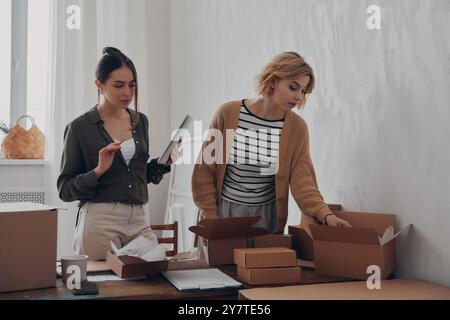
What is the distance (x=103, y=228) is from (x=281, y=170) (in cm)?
79

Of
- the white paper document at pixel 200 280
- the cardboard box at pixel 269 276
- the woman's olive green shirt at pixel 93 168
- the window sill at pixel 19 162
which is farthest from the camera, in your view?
the window sill at pixel 19 162

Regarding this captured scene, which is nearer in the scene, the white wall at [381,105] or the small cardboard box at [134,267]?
the small cardboard box at [134,267]

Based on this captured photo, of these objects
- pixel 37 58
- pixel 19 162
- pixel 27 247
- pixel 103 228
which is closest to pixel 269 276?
pixel 27 247

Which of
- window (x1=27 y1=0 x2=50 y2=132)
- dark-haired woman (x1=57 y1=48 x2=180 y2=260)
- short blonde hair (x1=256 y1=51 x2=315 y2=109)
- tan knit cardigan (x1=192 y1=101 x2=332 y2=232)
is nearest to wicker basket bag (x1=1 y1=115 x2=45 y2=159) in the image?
window (x1=27 y1=0 x2=50 y2=132)

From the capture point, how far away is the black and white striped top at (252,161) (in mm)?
2113

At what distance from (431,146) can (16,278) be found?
1293 mm

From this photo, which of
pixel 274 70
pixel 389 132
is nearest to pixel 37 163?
pixel 274 70

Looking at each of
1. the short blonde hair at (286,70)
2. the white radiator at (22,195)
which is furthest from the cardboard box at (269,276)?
the white radiator at (22,195)

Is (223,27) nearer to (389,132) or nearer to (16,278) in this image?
(389,132)

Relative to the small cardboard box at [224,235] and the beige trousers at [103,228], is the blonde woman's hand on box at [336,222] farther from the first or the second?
the beige trousers at [103,228]

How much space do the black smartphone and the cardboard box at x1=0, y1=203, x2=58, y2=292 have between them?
86 mm

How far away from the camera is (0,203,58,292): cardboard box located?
1411mm

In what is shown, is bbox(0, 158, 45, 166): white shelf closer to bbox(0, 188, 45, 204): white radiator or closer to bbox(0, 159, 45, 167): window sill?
bbox(0, 159, 45, 167): window sill

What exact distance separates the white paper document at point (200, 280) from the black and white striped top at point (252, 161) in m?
0.47
